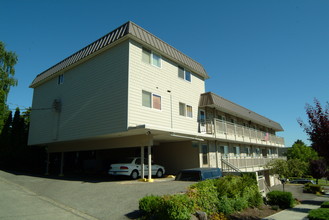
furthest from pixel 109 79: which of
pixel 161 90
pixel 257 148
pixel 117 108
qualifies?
pixel 257 148

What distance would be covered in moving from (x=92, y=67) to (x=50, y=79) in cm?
681

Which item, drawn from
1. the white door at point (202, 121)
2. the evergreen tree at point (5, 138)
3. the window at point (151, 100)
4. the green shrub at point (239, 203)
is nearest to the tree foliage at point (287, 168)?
the white door at point (202, 121)

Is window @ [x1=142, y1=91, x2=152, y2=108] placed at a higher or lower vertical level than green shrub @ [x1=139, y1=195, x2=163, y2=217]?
higher

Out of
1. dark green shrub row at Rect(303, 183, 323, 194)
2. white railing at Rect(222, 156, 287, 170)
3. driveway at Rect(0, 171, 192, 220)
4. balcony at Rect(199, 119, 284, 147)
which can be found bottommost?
dark green shrub row at Rect(303, 183, 323, 194)

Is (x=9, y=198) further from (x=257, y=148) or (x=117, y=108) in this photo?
(x=257, y=148)

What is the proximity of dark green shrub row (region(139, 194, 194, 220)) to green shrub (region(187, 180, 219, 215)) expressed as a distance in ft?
2.61

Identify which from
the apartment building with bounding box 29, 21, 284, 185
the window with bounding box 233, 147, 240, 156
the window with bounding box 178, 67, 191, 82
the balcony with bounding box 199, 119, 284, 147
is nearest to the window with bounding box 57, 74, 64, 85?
the apartment building with bounding box 29, 21, 284, 185

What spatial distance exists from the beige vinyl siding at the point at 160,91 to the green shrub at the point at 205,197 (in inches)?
237

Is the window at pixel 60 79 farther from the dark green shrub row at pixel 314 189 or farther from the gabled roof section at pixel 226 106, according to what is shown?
the dark green shrub row at pixel 314 189

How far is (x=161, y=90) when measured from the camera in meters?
16.7

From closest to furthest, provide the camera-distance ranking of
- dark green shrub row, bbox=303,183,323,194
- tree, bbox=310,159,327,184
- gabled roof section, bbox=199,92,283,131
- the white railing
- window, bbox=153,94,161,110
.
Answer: window, bbox=153,94,161,110
gabled roof section, bbox=199,92,283,131
the white railing
dark green shrub row, bbox=303,183,323,194
tree, bbox=310,159,327,184

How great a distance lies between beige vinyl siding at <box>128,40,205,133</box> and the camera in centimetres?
1452

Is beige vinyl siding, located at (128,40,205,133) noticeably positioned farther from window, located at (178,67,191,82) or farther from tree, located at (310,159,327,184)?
tree, located at (310,159,327,184)

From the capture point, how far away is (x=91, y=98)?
16.7m
